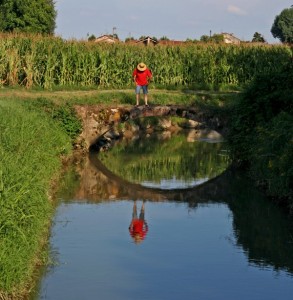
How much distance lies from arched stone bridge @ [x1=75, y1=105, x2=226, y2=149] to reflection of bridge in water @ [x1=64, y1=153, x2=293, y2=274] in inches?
32.5

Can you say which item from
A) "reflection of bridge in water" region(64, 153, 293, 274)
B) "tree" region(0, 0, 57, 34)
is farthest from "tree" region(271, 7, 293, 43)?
"reflection of bridge in water" region(64, 153, 293, 274)

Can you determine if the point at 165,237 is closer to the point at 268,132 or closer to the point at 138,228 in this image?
the point at 138,228

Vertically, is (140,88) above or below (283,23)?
below

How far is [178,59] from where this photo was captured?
37750 mm

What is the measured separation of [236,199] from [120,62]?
14570 mm

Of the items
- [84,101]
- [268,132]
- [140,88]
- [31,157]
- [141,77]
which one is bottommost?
[31,157]

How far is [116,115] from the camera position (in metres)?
29.6

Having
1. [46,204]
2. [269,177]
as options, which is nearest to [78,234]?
[46,204]

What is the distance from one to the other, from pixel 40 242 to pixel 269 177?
771 cm

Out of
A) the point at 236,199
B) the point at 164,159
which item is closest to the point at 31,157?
the point at 236,199

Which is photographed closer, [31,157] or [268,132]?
[31,157]

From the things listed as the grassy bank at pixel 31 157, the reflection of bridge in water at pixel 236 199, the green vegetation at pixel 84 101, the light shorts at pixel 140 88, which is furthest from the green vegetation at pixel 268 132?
the grassy bank at pixel 31 157

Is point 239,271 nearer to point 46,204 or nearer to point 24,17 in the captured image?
point 46,204

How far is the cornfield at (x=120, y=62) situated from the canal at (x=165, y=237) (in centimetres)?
682
